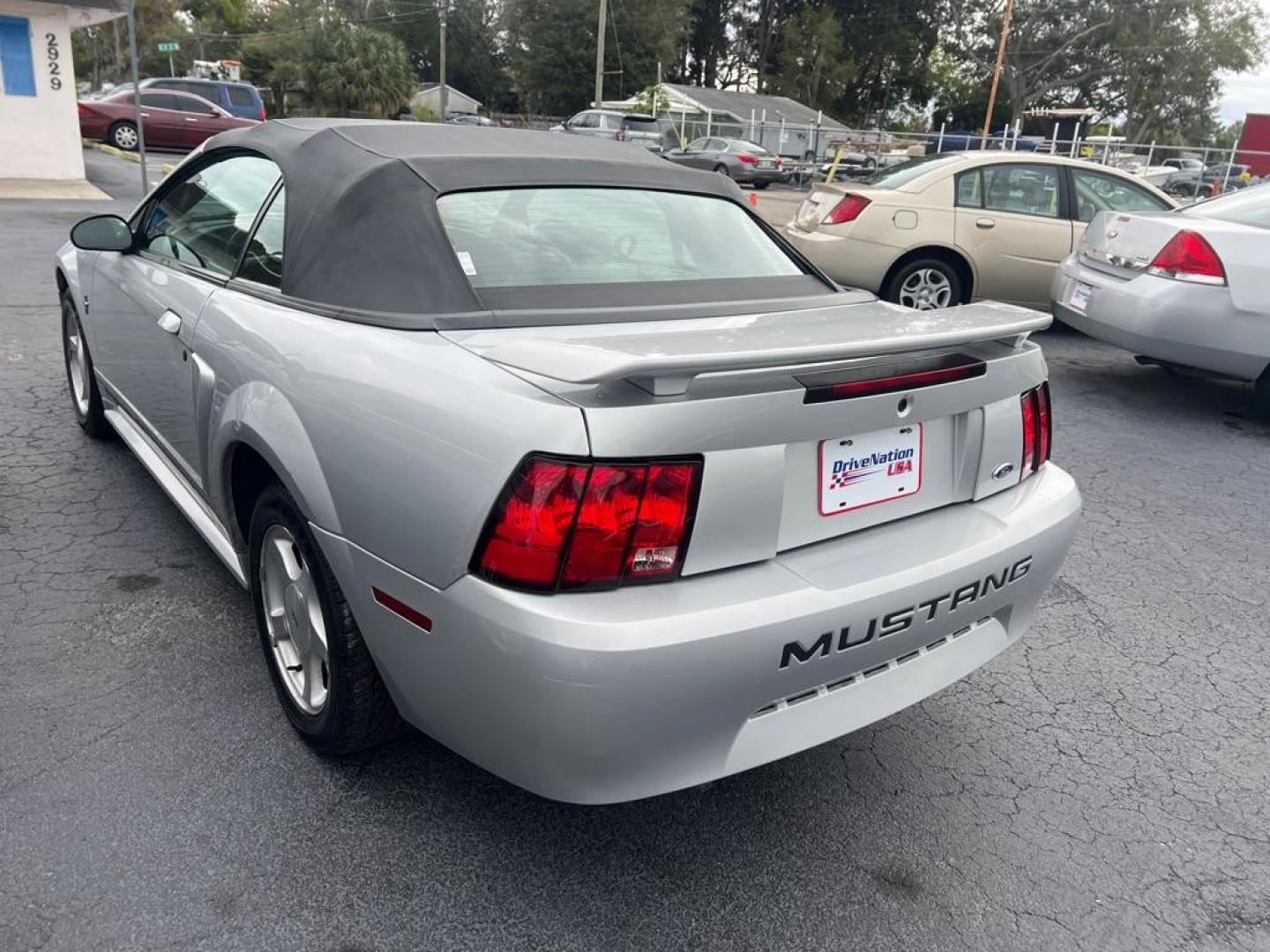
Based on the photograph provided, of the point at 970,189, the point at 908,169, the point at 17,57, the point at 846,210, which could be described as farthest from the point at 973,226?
the point at 17,57

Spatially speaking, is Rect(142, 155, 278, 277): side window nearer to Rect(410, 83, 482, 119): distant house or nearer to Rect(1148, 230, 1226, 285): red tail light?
Rect(1148, 230, 1226, 285): red tail light

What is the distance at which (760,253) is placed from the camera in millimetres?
3100

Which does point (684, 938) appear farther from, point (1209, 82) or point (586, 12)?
point (1209, 82)

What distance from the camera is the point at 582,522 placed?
176cm

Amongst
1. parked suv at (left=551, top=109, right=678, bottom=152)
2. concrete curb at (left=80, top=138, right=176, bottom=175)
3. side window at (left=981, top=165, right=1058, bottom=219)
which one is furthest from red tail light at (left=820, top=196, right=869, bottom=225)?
parked suv at (left=551, top=109, right=678, bottom=152)

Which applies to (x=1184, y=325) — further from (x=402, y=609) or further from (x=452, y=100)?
(x=452, y=100)

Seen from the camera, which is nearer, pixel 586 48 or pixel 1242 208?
pixel 1242 208

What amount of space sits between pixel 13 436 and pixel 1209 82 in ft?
227

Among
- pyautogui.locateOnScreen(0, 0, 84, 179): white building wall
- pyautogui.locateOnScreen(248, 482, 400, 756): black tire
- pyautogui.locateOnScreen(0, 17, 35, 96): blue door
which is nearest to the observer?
pyautogui.locateOnScreen(248, 482, 400, 756): black tire

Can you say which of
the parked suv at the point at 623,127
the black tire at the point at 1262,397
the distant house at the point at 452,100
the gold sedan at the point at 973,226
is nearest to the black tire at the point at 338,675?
Answer: the black tire at the point at 1262,397

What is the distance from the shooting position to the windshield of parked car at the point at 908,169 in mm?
8125

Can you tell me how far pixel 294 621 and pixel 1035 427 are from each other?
201cm

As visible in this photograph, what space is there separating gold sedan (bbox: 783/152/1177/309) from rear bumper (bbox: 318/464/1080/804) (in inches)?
241

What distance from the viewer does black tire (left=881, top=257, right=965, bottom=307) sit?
7992 mm
